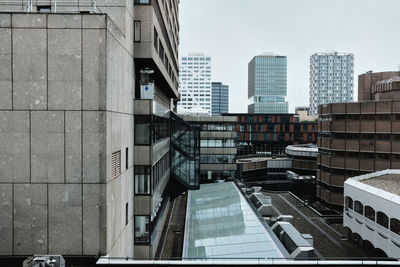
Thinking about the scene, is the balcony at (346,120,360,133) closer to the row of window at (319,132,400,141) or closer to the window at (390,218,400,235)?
the row of window at (319,132,400,141)

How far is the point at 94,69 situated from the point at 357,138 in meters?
47.2

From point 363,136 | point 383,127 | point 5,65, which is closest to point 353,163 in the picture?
point 363,136

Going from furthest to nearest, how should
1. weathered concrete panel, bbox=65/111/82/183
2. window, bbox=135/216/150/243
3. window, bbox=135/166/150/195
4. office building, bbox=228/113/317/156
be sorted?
office building, bbox=228/113/317/156 < window, bbox=135/216/150/243 < window, bbox=135/166/150/195 < weathered concrete panel, bbox=65/111/82/183

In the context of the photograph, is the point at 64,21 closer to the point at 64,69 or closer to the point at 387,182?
the point at 64,69

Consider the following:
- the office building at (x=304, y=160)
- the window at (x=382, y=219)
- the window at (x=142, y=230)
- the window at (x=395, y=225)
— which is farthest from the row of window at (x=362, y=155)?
the window at (x=142, y=230)

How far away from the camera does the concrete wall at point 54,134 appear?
1427 centimetres

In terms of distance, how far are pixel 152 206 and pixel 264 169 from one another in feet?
218

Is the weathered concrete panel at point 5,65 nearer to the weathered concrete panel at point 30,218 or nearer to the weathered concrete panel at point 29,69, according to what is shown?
the weathered concrete panel at point 29,69

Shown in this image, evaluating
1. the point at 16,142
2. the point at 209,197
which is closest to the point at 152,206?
the point at 16,142

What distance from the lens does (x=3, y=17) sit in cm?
1417

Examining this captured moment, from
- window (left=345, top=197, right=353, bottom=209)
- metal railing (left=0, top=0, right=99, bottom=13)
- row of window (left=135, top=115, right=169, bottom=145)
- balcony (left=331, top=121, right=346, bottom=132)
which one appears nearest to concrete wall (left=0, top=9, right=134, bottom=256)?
metal railing (left=0, top=0, right=99, bottom=13)

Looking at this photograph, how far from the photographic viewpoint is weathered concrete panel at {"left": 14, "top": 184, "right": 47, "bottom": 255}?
14500 mm

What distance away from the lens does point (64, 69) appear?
47.3 feet

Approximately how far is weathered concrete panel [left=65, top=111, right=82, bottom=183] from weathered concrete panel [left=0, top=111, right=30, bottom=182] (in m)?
1.73
